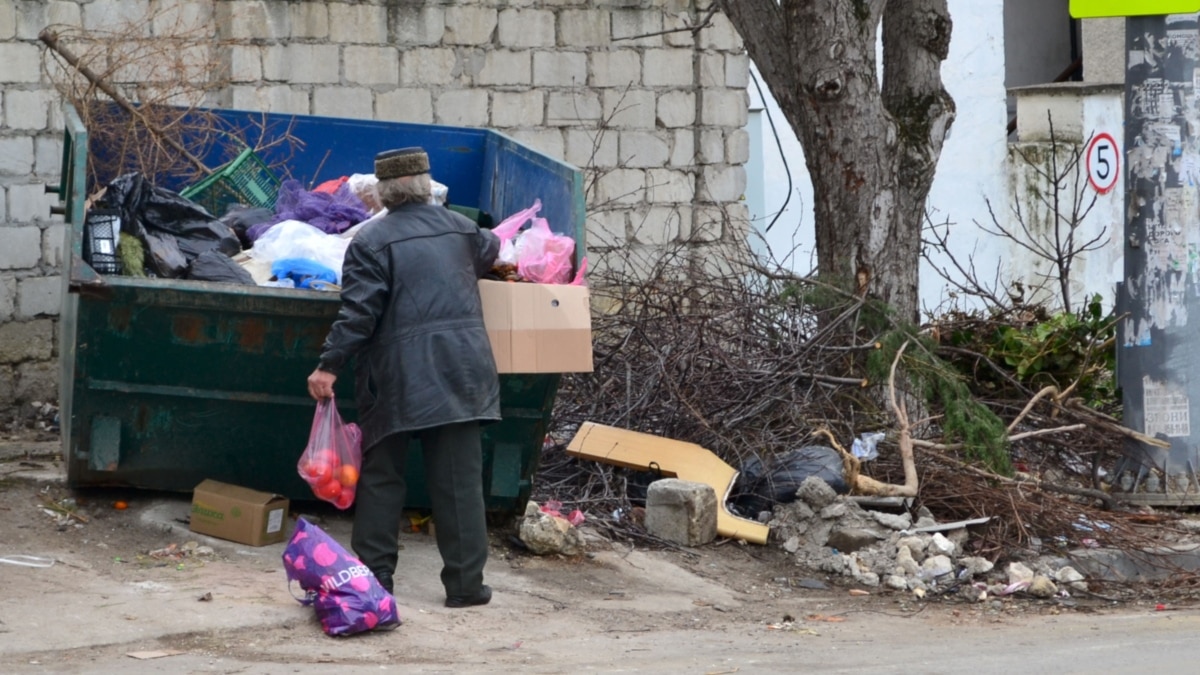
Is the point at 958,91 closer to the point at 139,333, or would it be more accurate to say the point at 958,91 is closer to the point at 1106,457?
the point at 1106,457

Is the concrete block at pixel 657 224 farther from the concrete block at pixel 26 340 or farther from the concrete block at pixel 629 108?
the concrete block at pixel 26 340

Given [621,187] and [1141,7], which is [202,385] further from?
[621,187]

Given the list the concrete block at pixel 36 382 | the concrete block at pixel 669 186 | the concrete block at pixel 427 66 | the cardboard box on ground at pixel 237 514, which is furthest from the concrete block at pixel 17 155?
the concrete block at pixel 669 186

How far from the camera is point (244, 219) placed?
249 inches

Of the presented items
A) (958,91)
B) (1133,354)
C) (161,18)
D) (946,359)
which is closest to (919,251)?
(946,359)

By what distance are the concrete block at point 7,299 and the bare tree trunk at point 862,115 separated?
14.2 ft

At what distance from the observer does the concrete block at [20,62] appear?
8.54 meters

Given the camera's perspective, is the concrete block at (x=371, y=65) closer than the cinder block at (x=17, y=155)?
No

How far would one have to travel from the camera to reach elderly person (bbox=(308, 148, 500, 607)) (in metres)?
5.12

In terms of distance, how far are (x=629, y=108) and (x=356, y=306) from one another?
5481 mm

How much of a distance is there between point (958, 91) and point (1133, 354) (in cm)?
806

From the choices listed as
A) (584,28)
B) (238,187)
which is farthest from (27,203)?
(584,28)

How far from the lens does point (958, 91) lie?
14727 millimetres

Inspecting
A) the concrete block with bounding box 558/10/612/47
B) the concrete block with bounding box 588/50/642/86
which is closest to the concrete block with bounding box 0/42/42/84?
the concrete block with bounding box 558/10/612/47
